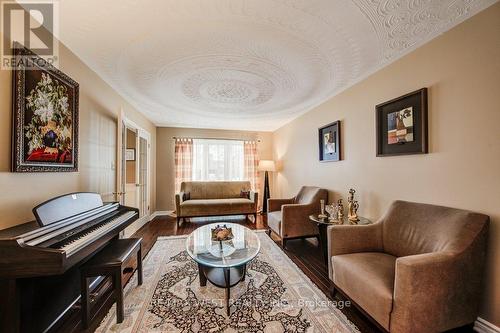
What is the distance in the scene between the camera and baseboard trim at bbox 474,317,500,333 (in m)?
1.36

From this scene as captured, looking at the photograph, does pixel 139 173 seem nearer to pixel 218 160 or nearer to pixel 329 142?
pixel 218 160

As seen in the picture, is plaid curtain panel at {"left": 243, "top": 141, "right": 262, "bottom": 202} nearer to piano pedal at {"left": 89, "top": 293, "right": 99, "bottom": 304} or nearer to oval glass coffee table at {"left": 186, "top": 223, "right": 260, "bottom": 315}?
oval glass coffee table at {"left": 186, "top": 223, "right": 260, "bottom": 315}

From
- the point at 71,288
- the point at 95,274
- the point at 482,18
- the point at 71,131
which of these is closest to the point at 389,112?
the point at 482,18

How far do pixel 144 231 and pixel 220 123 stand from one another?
2829 mm

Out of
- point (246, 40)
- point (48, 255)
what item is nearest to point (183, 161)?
point (246, 40)

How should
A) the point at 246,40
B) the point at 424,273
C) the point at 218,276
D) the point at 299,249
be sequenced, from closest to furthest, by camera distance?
1. the point at 424,273
2. the point at 246,40
3. the point at 218,276
4. the point at 299,249

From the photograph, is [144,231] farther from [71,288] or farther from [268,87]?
[268,87]

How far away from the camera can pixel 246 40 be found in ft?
5.90

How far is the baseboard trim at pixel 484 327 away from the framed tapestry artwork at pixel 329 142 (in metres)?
2.01

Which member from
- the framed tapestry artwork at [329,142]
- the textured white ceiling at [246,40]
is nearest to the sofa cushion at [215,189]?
the framed tapestry artwork at [329,142]

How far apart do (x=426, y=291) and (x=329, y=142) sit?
231 cm

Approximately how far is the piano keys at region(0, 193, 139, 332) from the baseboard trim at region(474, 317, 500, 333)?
9.31 feet

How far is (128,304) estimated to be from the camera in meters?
1.73

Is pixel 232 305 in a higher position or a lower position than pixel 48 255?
lower
